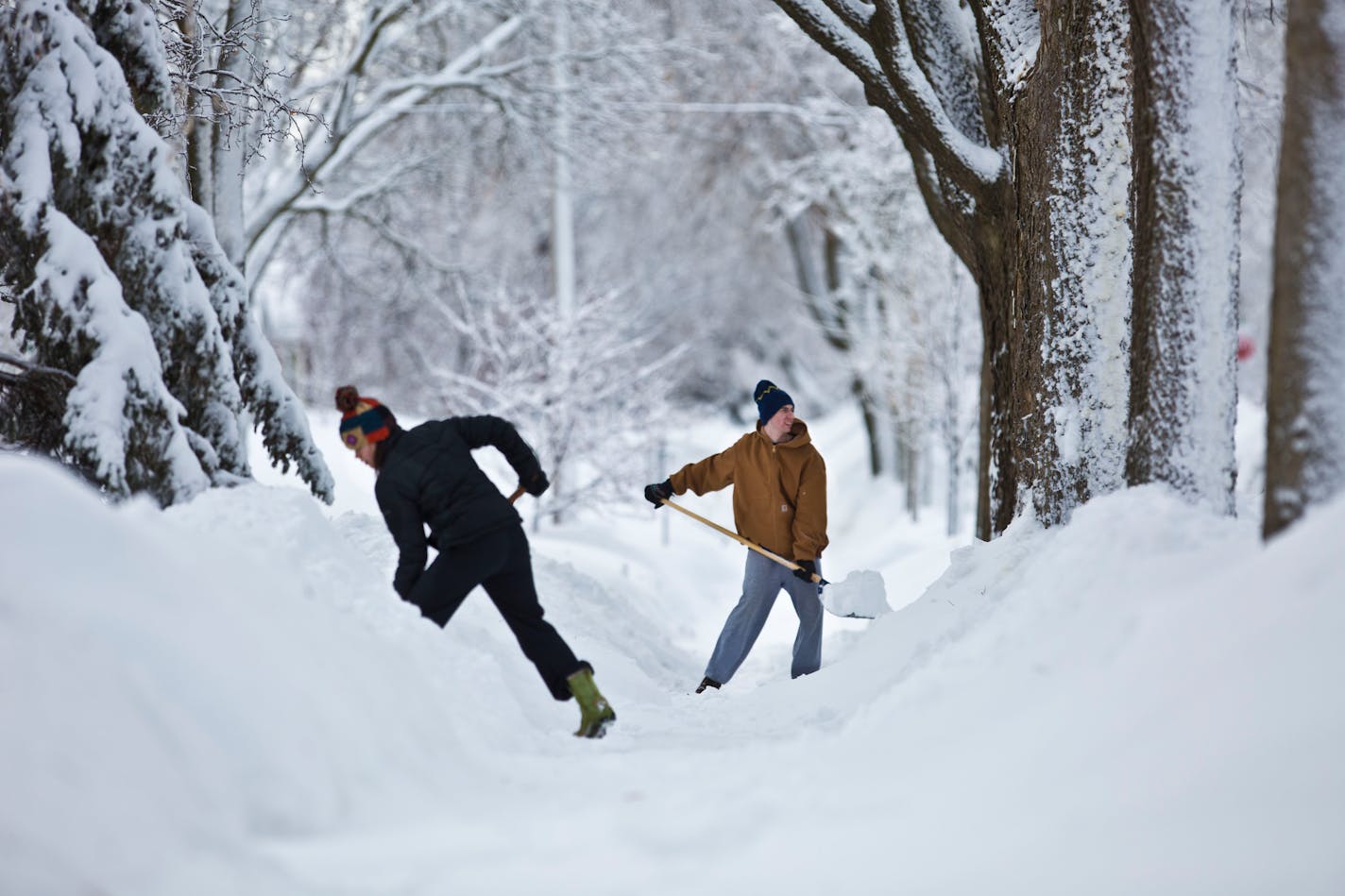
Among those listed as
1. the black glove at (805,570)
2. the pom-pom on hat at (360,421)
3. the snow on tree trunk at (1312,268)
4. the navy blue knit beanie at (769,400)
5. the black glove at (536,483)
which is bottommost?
the black glove at (805,570)

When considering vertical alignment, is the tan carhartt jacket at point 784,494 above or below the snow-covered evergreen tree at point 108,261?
below

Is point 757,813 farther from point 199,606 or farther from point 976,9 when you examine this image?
point 976,9

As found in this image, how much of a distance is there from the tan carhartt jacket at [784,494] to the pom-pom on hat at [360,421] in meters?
2.24

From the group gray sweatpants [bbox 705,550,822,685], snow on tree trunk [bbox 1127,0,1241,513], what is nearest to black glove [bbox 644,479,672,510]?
gray sweatpants [bbox 705,550,822,685]

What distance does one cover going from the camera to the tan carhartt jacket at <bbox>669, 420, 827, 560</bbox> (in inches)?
257

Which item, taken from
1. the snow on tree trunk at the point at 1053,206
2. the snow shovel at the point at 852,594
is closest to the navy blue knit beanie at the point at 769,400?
the snow shovel at the point at 852,594

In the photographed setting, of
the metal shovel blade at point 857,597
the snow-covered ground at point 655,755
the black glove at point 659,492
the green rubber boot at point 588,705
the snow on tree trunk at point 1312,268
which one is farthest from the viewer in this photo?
the black glove at point 659,492

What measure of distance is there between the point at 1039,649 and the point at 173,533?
2.62 metres

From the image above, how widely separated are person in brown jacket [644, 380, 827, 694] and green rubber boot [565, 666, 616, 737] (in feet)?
5.60

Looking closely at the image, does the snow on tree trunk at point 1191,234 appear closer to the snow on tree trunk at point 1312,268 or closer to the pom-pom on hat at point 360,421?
the snow on tree trunk at point 1312,268

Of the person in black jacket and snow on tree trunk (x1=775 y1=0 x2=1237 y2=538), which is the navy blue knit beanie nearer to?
snow on tree trunk (x1=775 y1=0 x2=1237 y2=538)

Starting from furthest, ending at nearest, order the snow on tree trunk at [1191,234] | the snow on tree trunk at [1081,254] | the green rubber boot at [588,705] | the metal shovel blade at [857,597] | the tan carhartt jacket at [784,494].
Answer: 1. the tan carhartt jacket at [784,494]
2. the metal shovel blade at [857,597]
3. the snow on tree trunk at [1081,254]
4. the green rubber boot at [588,705]
5. the snow on tree trunk at [1191,234]

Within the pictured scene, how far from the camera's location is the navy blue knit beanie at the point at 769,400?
6441 millimetres

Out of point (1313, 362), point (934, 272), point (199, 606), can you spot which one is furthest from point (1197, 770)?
point (934, 272)
